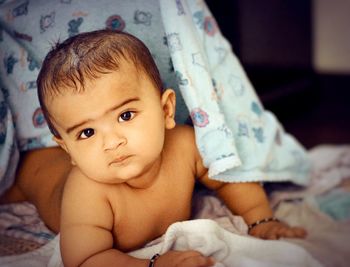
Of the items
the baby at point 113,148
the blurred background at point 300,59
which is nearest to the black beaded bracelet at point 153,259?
the baby at point 113,148

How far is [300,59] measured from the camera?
1249mm

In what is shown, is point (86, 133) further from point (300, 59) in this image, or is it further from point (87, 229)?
point (300, 59)

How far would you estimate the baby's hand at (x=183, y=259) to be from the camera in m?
0.38

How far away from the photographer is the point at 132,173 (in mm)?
393

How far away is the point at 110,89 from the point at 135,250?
16 cm

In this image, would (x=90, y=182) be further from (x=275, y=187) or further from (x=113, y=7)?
(x=275, y=187)

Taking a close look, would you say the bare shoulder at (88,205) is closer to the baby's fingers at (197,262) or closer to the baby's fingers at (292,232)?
the baby's fingers at (197,262)

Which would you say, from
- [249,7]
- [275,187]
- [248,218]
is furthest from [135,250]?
[249,7]

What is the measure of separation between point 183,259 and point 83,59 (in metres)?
0.18

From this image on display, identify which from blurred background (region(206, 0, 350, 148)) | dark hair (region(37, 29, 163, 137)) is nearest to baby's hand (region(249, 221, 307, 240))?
dark hair (region(37, 29, 163, 137))

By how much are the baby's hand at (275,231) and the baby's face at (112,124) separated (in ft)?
0.52

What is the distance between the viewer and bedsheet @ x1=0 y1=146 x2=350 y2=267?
0.41m

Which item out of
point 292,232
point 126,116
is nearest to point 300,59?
point 292,232

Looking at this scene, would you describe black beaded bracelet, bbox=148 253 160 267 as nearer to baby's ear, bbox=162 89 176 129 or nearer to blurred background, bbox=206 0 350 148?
baby's ear, bbox=162 89 176 129
